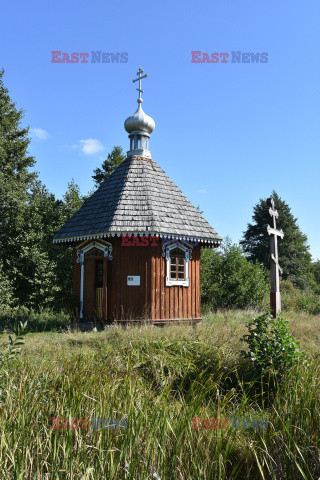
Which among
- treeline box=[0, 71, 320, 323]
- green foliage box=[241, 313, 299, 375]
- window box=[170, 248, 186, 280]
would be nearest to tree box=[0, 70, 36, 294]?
treeline box=[0, 71, 320, 323]

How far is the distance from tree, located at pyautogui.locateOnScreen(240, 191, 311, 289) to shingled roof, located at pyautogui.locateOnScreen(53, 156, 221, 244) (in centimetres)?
2187

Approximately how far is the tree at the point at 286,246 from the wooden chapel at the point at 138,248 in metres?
22.2

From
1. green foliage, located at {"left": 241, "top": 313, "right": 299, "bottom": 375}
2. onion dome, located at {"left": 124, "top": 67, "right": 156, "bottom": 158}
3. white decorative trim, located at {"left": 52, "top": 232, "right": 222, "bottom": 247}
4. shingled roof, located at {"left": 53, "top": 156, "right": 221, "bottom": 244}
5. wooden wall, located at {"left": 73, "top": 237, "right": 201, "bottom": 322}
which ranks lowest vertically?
green foliage, located at {"left": 241, "top": 313, "right": 299, "bottom": 375}

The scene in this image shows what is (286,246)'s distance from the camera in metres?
35.8

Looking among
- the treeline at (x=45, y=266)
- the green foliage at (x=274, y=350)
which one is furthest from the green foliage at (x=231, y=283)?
the green foliage at (x=274, y=350)

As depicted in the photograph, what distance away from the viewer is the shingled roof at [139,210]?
11945 millimetres

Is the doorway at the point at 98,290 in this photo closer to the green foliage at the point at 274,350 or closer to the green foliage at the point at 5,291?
the green foliage at the point at 5,291

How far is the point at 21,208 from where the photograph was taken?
1986cm

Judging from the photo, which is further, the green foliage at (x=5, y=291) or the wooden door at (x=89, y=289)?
the green foliage at (x=5, y=291)

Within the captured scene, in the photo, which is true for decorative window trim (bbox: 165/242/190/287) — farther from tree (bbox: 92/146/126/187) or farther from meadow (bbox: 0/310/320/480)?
tree (bbox: 92/146/126/187)

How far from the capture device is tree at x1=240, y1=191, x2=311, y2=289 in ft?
114

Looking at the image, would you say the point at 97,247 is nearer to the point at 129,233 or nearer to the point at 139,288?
the point at 129,233

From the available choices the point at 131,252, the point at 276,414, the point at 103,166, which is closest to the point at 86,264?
the point at 131,252

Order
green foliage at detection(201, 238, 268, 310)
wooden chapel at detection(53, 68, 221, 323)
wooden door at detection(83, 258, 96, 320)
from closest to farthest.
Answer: wooden chapel at detection(53, 68, 221, 323) → wooden door at detection(83, 258, 96, 320) → green foliage at detection(201, 238, 268, 310)
